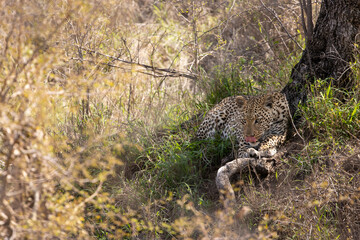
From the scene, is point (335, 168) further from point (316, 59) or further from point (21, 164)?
point (21, 164)

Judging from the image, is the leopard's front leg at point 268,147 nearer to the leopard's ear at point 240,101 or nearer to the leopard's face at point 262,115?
the leopard's face at point 262,115

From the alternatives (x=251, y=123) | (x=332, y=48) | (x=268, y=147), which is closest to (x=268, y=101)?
(x=251, y=123)

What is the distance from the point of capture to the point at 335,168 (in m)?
5.82

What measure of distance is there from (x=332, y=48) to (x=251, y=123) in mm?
1593

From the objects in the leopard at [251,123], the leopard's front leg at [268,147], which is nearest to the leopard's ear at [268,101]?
the leopard at [251,123]

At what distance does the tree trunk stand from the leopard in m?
0.32

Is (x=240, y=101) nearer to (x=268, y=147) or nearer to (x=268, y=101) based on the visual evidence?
(x=268, y=101)

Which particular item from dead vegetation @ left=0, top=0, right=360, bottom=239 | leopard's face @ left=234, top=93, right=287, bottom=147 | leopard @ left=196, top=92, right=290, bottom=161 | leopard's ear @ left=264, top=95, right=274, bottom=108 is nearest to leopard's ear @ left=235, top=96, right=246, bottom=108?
leopard @ left=196, top=92, right=290, bottom=161

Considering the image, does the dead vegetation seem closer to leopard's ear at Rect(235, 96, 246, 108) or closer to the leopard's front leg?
the leopard's front leg

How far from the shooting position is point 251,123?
24.5 ft

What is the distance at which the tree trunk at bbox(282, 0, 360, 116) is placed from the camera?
23.0 ft

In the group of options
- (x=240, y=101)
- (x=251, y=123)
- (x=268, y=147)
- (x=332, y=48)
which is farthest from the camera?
(x=240, y=101)

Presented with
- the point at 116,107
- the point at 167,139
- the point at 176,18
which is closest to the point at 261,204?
the point at 167,139

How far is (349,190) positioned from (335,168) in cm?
48
